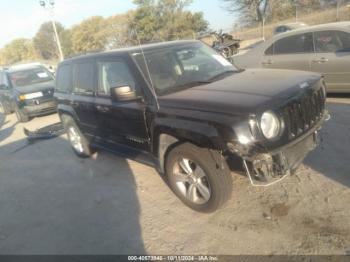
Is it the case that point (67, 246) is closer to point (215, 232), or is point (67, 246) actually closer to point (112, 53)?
point (215, 232)

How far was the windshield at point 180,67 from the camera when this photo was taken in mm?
4184

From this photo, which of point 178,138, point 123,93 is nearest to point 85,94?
point 123,93

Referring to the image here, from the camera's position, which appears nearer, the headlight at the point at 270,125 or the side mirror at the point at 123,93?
the headlight at the point at 270,125

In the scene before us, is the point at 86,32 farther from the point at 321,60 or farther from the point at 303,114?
Answer: the point at 303,114

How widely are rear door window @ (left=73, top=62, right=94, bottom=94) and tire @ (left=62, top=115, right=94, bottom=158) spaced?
2.77ft

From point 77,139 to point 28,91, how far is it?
614cm

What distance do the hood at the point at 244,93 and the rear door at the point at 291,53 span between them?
3461mm

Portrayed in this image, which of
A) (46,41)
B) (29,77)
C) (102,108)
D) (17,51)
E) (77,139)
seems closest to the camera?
(102,108)

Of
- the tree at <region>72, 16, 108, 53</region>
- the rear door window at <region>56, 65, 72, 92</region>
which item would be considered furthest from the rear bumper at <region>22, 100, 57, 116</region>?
the tree at <region>72, 16, 108, 53</region>

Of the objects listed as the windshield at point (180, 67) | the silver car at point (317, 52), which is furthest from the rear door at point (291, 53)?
the windshield at point (180, 67)

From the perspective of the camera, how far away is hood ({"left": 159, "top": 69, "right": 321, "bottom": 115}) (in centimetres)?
326

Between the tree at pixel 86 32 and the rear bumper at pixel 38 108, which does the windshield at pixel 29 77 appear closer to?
the rear bumper at pixel 38 108

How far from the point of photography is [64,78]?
6.40 m

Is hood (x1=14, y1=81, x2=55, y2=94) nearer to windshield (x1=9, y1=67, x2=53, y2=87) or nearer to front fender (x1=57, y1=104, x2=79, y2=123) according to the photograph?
windshield (x1=9, y1=67, x2=53, y2=87)
